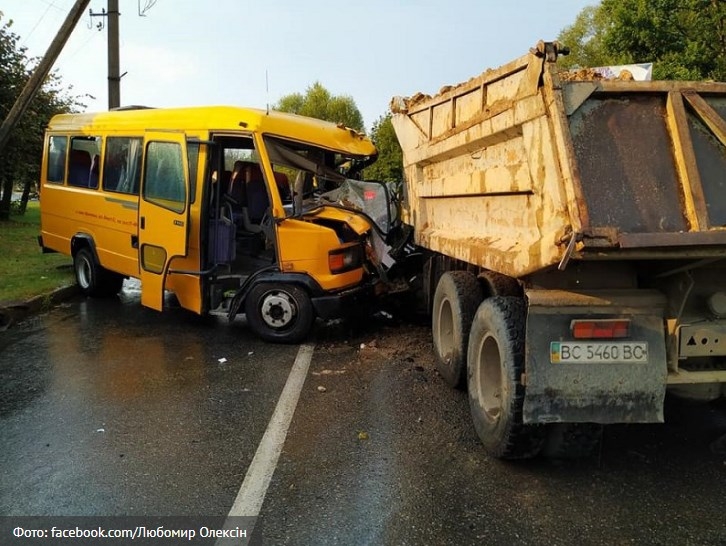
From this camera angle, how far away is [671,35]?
15094 millimetres

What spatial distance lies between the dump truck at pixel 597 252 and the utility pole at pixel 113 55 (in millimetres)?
13563

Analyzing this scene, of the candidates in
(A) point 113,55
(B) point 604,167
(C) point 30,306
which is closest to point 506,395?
(B) point 604,167

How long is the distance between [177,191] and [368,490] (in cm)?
464

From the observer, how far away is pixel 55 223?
9766mm

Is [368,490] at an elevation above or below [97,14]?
below

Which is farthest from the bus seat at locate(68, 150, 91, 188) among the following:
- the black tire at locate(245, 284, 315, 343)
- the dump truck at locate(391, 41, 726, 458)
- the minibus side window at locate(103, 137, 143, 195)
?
the dump truck at locate(391, 41, 726, 458)

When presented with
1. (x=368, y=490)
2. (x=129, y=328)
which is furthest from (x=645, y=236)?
(x=129, y=328)

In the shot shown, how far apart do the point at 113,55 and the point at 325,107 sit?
28.2 m

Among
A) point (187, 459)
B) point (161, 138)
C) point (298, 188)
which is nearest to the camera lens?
point (187, 459)

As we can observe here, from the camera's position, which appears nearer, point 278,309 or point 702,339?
point 702,339

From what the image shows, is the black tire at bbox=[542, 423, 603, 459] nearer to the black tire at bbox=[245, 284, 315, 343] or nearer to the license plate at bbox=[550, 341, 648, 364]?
the license plate at bbox=[550, 341, 648, 364]

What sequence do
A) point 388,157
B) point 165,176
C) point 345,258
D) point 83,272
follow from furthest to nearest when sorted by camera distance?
point 388,157 → point 83,272 → point 165,176 → point 345,258

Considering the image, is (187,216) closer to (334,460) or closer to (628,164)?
(334,460)

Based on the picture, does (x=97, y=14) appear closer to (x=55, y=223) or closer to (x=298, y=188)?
(x=55, y=223)
